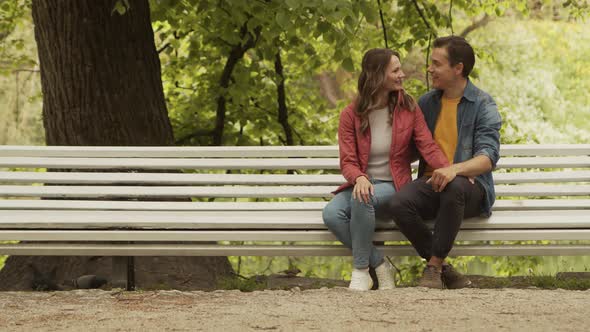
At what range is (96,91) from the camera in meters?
6.81

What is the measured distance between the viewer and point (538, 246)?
535 cm

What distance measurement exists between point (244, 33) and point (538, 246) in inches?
179

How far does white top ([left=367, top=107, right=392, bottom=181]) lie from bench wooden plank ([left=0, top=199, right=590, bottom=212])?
36cm

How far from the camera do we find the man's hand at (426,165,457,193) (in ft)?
16.6

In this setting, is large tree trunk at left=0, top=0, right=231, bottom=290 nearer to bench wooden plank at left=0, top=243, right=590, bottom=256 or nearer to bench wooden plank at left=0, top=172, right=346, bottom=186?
bench wooden plank at left=0, top=172, right=346, bottom=186

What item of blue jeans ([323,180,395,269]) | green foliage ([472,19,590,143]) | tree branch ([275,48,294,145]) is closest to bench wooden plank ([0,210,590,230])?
blue jeans ([323,180,395,269])

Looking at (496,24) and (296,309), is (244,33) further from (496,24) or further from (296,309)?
(496,24)

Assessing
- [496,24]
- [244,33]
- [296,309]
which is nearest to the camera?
[296,309]

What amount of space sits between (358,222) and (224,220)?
68 centimetres

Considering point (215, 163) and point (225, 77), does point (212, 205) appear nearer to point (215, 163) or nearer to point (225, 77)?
point (215, 163)

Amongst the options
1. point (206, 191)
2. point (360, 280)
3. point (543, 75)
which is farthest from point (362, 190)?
point (543, 75)

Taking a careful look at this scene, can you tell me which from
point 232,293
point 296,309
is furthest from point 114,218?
point 296,309

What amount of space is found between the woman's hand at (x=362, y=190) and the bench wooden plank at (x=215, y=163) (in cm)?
69

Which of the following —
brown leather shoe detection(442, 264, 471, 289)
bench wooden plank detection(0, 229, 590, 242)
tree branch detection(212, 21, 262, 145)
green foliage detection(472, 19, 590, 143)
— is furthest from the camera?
green foliage detection(472, 19, 590, 143)
